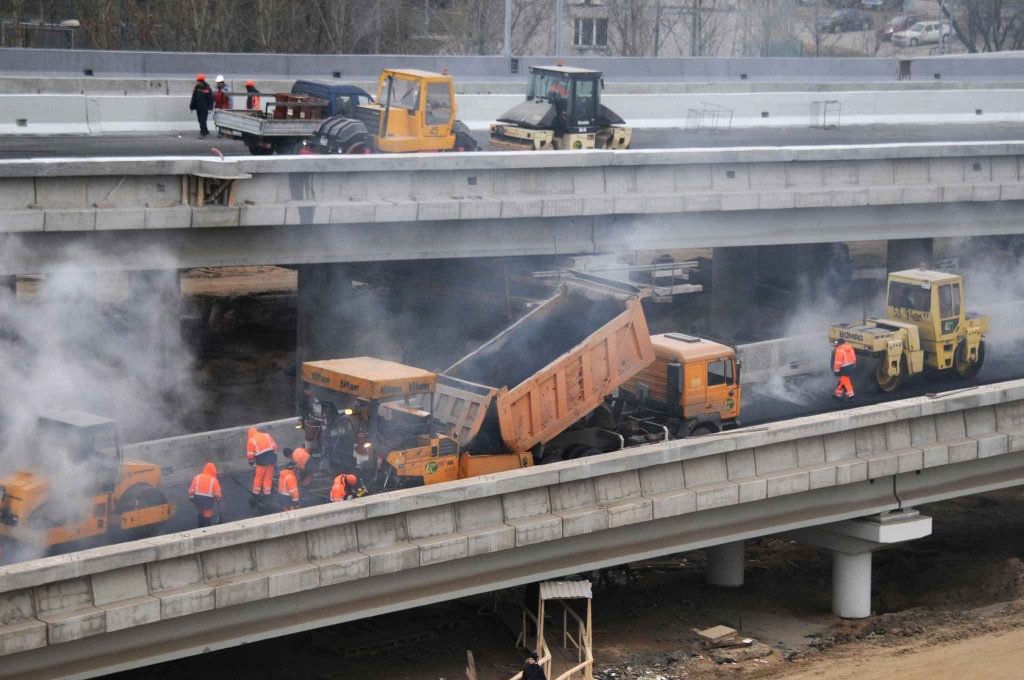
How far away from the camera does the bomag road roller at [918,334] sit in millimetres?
22594

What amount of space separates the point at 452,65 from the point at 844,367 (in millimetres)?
19921

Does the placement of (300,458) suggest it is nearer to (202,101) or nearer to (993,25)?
(202,101)

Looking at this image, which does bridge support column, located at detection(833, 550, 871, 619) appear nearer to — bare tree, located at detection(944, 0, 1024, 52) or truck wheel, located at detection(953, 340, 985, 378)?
truck wheel, located at detection(953, 340, 985, 378)

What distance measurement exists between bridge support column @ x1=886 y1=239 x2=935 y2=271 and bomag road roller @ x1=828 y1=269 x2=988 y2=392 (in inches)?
307

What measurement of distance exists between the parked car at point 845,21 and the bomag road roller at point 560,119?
162 feet

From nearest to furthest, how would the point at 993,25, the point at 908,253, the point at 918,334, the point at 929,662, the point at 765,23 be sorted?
the point at 929,662 < the point at 918,334 < the point at 908,253 < the point at 765,23 < the point at 993,25

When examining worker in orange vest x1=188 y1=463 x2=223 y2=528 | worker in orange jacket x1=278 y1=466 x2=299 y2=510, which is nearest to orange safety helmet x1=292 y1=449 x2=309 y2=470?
worker in orange jacket x1=278 y1=466 x2=299 y2=510

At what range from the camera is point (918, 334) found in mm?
23094

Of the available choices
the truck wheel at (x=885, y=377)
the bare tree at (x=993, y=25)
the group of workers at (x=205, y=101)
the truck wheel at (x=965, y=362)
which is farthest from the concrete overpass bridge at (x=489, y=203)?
the bare tree at (x=993, y=25)

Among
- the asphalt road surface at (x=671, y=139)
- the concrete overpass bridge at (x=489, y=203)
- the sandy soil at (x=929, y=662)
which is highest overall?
the asphalt road surface at (x=671, y=139)

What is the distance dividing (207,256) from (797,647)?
10387mm

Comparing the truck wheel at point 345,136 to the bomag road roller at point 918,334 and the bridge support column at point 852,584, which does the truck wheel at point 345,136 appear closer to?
the bomag road roller at point 918,334

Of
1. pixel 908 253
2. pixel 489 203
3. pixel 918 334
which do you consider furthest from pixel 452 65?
pixel 918 334

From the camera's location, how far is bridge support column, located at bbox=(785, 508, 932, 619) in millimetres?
19078
